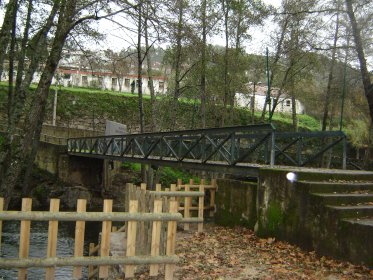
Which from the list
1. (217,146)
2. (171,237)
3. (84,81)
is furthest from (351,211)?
(84,81)

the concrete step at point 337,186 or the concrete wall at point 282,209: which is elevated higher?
the concrete step at point 337,186

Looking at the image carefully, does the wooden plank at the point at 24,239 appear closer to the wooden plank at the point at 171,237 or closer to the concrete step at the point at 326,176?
the wooden plank at the point at 171,237

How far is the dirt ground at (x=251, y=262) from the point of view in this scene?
18.4 feet

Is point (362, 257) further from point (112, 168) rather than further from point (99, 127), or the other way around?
point (99, 127)

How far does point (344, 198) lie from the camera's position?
6867 mm

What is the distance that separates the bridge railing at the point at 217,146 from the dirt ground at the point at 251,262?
6.25ft

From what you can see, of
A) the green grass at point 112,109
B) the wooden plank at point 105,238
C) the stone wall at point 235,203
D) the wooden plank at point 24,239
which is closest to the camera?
the wooden plank at point 24,239

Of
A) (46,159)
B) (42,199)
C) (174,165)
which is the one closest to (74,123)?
(46,159)

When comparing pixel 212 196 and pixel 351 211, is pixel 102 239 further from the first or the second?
pixel 212 196

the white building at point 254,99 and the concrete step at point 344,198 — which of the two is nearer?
the concrete step at point 344,198

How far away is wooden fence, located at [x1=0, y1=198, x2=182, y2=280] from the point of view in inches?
193

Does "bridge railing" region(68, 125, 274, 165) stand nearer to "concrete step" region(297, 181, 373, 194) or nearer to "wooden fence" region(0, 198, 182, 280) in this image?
"concrete step" region(297, 181, 373, 194)

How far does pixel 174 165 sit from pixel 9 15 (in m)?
6.18

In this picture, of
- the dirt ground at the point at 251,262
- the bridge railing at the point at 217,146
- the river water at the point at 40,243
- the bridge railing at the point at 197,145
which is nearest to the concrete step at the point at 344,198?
the dirt ground at the point at 251,262
